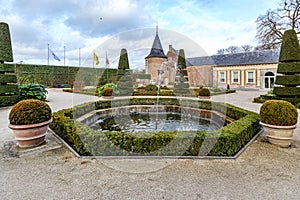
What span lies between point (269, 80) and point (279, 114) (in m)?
19.1

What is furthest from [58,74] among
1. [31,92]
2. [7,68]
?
[7,68]

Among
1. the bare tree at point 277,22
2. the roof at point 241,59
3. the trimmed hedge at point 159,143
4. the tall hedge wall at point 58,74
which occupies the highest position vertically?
the bare tree at point 277,22

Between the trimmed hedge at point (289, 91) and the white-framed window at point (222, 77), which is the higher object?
the white-framed window at point (222, 77)

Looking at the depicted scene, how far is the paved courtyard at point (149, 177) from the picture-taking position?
2223 millimetres

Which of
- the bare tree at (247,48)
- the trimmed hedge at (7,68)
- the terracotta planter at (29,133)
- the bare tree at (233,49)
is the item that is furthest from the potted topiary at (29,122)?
the bare tree at (233,49)

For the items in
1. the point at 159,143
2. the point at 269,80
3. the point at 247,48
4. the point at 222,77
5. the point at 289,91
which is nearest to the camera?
the point at 159,143

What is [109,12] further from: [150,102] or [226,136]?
[226,136]

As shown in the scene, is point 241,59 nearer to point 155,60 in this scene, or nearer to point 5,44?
point 155,60

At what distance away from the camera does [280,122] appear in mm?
3688

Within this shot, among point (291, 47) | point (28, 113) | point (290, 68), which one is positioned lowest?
point (28, 113)

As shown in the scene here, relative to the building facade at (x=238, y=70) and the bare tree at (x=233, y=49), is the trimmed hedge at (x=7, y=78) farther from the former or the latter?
the bare tree at (x=233, y=49)

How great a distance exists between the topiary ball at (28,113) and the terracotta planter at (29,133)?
74mm

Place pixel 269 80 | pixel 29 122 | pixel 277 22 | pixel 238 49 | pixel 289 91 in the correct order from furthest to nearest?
pixel 238 49 < pixel 269 80 < pixel 277 22 < pixel 289 91 < pixel 29 122

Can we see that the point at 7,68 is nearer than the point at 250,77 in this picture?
Yes
